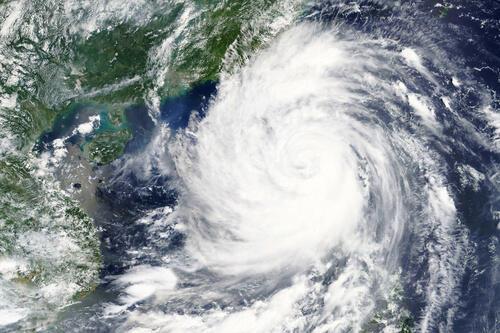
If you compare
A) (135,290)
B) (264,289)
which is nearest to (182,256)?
(135,290)

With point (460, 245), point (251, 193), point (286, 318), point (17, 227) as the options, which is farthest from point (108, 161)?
point (460, 245)

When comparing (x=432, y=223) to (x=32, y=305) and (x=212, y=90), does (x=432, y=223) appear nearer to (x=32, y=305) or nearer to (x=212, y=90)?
(x=212, y=90)

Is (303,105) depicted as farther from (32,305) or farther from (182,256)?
(32,305)

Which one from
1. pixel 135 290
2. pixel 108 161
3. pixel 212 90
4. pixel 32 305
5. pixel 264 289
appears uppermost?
pixel 212 90

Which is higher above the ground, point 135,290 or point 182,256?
point 182,256

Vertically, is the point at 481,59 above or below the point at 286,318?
above

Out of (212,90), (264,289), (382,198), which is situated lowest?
(264,289)
